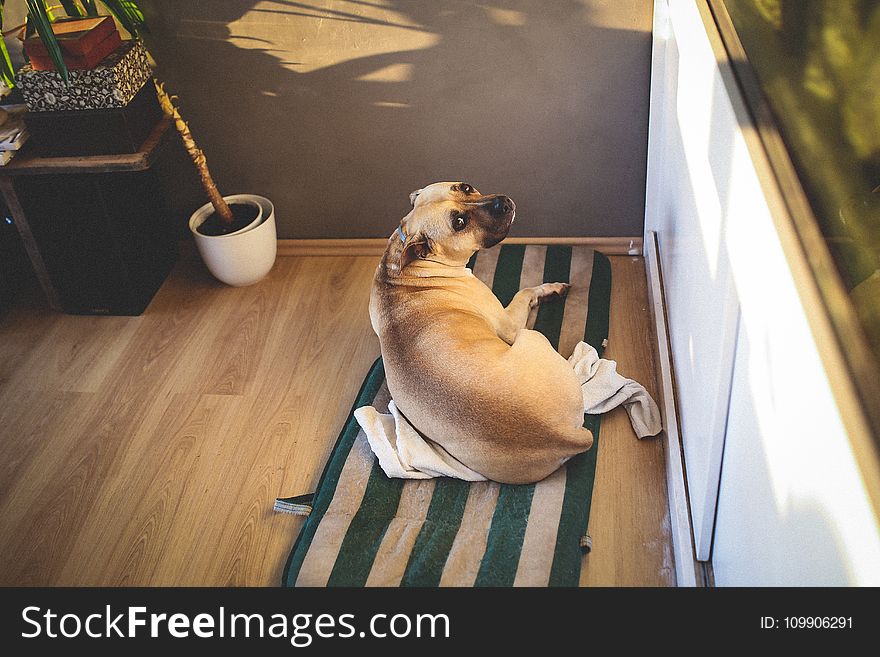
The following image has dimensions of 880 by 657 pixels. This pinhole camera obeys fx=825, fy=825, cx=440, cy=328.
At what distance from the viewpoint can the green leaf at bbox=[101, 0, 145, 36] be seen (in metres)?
2.52

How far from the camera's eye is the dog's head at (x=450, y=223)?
2229 millimetres

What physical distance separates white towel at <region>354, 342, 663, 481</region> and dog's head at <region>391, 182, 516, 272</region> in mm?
437

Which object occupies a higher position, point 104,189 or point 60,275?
point 104,189

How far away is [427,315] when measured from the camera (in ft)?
7.13

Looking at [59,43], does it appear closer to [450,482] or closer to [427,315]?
[427,315]

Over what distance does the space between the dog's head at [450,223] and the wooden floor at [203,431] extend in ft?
1.89

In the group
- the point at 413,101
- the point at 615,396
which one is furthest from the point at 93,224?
the point at 615,396

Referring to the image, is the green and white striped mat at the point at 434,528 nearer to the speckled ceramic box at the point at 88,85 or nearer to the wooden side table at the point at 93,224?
the wooden side table at the point at 93,224

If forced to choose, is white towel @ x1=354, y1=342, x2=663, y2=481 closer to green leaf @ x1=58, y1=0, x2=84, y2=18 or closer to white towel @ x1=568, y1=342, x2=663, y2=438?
white towel @ x1=568, y1=342, x2=663, y2=438

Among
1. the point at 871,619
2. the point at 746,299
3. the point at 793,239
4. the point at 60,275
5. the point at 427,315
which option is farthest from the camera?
the point at 60,275

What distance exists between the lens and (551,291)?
2768 millimetres

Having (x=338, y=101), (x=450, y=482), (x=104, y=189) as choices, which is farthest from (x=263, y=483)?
(x=338, y=101)

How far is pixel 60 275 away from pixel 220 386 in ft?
2.67

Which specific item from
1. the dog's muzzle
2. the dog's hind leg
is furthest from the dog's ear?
the dog's hind leg
